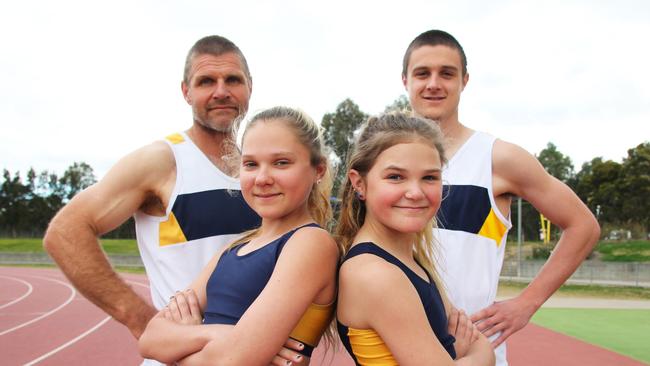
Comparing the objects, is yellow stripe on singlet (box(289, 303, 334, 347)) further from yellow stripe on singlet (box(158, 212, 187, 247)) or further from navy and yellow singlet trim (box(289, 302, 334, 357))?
yellow stripe on singlet (box(158, 212, 187, 247))

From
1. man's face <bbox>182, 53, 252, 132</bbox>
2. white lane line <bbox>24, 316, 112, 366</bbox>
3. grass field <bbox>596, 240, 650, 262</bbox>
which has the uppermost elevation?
man's face <bbox>182, 53, 252, 132</bbox>

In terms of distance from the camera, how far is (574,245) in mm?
2906

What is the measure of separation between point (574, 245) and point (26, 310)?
640 inches

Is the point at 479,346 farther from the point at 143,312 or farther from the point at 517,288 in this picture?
the point at 517,288

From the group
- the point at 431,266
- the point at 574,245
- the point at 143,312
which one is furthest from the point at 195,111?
the point at 574,245

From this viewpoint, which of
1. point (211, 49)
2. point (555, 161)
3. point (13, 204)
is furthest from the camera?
point (13, 204)

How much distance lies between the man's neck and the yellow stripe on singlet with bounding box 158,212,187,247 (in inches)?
13.7

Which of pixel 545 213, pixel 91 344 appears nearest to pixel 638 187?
pixel 91 344

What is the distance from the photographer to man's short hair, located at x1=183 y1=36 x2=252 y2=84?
9.69 ft

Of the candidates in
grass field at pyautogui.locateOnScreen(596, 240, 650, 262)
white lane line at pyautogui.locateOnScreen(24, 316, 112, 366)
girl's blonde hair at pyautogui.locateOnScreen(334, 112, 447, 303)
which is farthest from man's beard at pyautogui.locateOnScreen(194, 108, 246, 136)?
grass field at pyautogui.locateOnScreen(596, 240, 650, 262)

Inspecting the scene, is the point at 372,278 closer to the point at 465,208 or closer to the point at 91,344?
the point at 465,208

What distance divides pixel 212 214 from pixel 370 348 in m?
1.17

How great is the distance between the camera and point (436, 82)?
9.31 feet

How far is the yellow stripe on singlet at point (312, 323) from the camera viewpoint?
6.67ft
